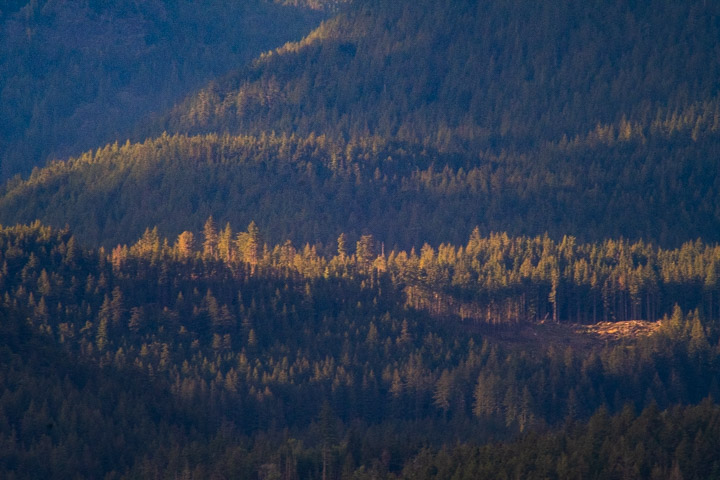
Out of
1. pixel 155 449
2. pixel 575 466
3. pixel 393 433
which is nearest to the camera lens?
pixel 575 466

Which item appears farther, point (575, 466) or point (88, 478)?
point (88, 478)

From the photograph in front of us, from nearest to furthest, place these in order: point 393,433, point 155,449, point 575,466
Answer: point 575,466 < point 155,449 < point 393,433

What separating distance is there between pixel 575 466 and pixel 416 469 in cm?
1736

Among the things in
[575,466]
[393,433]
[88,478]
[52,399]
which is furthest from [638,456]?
[52,399]

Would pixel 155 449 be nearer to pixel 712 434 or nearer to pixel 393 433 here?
pixel 393 433

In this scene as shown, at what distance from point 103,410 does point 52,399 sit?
575 centimetres

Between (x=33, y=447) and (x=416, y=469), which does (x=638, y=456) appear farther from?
(x=33, y=447)

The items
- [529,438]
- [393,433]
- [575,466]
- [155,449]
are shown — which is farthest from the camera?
[393,433]

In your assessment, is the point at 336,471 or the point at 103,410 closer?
the point at 336,471

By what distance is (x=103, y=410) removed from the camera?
7667 inches

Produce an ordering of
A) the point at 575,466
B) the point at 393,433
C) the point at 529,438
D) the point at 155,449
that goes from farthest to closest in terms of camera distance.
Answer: the point at 393,433, the point at 155,449, the point at 529,438, the point at 575,466

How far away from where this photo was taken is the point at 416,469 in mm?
169125

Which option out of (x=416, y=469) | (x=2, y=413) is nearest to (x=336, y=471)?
(x=416, y=469)

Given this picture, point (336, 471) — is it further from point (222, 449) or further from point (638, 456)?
point (638, 456)
